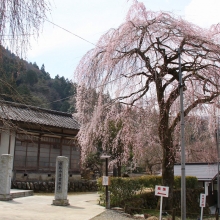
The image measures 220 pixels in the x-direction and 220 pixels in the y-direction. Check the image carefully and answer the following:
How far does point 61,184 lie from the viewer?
12.6 meters

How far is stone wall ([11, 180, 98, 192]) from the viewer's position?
18.1m

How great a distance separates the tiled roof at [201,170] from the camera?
18328 millimetres

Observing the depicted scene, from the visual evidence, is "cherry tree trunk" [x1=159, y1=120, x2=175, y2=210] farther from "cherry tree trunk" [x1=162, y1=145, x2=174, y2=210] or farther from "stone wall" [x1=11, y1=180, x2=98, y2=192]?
"stone wall" [x1=11, y1=180, x2=98, y2=192]

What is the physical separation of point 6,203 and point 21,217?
305 cm

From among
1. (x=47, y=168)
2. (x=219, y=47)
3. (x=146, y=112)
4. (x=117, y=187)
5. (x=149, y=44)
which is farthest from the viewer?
(x=47, y=168)

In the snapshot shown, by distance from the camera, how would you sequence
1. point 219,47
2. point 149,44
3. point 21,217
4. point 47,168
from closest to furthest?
point 21,217 < point 219,47 < point 149,44 < point 47,168

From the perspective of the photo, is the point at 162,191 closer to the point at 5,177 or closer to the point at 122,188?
the point at 122,188

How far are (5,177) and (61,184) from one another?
240 cm

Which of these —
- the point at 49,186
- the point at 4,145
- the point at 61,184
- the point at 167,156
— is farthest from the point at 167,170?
the point at 4,145

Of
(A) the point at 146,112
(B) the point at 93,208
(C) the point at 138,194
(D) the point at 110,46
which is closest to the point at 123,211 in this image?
(B) the point at 93,208

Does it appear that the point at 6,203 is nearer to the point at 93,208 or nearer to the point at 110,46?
the point at 93,208

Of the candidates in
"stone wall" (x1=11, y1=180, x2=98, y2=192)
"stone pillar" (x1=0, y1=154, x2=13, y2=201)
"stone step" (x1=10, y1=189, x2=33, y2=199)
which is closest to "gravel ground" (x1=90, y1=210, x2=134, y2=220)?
"stone pillar" (x1=0, y1=154, x2=13, y2=201)

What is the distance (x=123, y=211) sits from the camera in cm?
1212

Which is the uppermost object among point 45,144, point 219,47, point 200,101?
point 219,47
